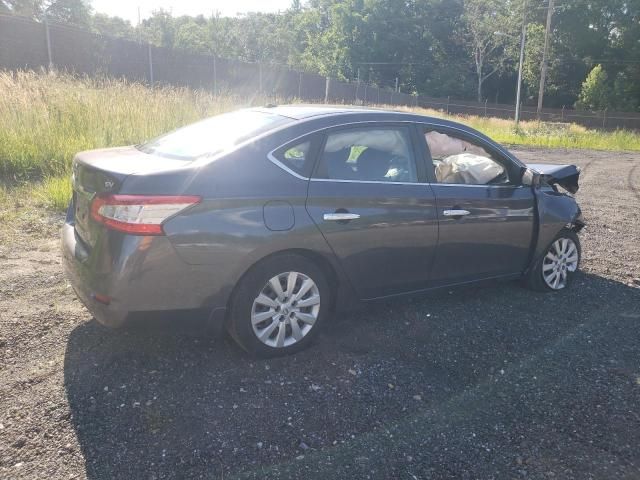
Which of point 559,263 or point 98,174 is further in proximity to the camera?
point 559,263

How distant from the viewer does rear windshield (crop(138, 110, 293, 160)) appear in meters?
3.68

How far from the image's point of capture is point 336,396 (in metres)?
3.32

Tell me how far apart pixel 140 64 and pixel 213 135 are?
19278mm

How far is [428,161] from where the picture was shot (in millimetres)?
4305

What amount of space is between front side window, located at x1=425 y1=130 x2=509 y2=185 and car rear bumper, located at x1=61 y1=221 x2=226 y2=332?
224 centimetres

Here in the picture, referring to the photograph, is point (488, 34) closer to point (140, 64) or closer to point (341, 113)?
point (140, 64)

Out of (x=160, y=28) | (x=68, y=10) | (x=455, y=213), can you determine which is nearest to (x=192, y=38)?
(x=160, y=28)

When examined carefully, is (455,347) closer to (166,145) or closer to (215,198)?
(215,198)

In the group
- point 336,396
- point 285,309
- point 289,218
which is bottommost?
point 336,396

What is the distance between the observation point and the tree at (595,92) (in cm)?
5016

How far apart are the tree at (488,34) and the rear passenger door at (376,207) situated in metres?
63.8

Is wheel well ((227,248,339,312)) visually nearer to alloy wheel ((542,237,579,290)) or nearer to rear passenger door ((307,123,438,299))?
rear passenger door ((307,123,438,299))

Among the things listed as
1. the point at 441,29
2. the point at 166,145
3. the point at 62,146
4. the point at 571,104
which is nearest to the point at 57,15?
the point at 441,29

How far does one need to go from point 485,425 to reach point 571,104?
207 feet
